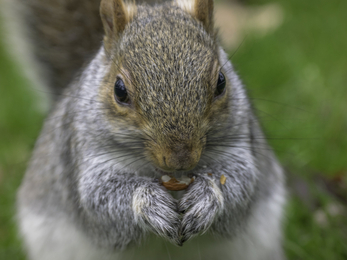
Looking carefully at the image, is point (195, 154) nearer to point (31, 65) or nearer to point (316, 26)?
point (31, 65)

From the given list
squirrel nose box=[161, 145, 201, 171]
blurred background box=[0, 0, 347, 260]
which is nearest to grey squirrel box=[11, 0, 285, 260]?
squirrel nose box=[161, 145, 201, 171]

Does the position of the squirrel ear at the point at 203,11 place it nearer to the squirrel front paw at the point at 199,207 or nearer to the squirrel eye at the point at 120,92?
the squirrel eye at the point at 120,92

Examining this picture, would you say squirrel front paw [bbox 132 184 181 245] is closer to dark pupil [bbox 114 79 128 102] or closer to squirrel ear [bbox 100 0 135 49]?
dark pupil [bbox 114 79 128 102]

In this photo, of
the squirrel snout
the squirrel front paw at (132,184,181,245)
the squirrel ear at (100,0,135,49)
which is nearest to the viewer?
the squirrel snout

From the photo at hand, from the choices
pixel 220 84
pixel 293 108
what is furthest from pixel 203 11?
pixel 293 108

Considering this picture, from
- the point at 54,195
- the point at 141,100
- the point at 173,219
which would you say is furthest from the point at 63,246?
the point at 141,100

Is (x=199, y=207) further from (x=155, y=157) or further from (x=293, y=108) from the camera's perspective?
(x=293, y=108)

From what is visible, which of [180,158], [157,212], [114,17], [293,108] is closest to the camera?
[180,158]
